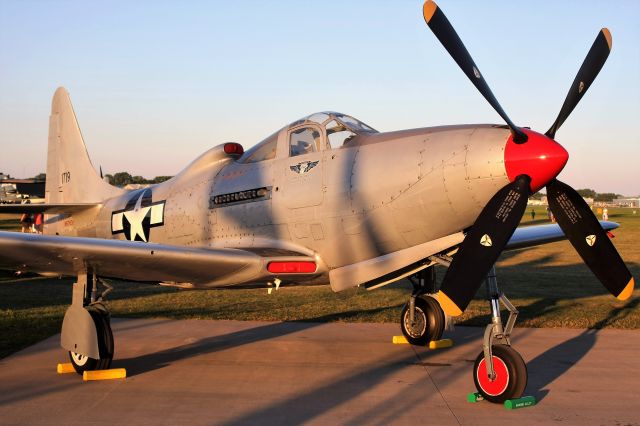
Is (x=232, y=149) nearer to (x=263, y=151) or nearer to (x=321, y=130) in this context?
(x=263, y=151)

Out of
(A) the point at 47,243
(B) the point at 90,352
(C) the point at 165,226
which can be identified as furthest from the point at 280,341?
(A) the point at 47,243

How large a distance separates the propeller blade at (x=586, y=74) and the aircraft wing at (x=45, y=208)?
829 cm

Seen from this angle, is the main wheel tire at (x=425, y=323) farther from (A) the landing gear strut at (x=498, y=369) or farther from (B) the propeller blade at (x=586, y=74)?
(B) the propeller blade at (x=586, y=74)

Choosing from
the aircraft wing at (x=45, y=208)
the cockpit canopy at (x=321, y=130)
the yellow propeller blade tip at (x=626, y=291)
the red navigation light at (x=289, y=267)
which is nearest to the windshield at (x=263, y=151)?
the cockpit canopy at (x=321, y=130)

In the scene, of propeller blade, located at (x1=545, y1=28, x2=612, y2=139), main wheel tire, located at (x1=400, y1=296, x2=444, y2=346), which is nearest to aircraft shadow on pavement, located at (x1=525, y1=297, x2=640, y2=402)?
main wheel tire, located at (x1=400, y1=296, x2=444, y2=346)

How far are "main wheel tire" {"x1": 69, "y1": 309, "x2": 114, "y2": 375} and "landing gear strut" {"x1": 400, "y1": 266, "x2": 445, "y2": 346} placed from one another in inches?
166

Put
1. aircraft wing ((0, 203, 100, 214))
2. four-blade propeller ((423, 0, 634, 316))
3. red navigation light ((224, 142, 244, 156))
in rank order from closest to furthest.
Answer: four-blade propeller ((423, 0, 634, 316))
red navigation light ((224, 142, 244, 156))
aircraft wing ((0, 203, 100, 214))

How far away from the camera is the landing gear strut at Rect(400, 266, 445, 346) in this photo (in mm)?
9555

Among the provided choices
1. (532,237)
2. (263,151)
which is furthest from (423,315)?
(263,151)

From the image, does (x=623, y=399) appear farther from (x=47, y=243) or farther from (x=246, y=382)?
(x=47, y=243)

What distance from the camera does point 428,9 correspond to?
6434 millimetres

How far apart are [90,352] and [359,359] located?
3316mm

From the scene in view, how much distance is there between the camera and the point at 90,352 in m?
7.58

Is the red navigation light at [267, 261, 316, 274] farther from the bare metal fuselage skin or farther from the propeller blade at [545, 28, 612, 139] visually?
the propeller blade at [545, 28, 612, 139]
